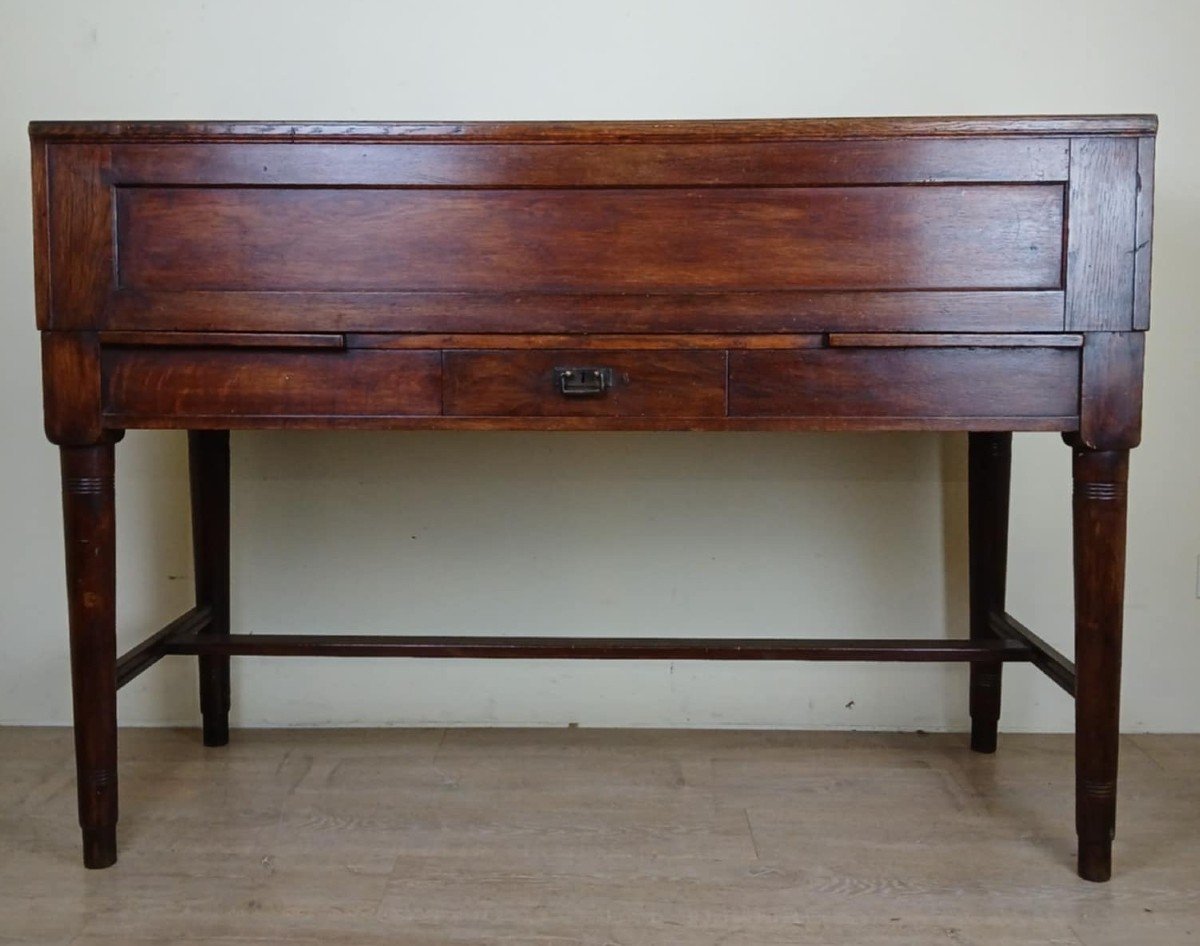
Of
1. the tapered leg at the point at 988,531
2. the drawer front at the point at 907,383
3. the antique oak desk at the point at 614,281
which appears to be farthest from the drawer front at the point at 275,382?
the tapered leg at the point at 988,531

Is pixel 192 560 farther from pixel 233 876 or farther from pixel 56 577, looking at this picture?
pixel 233 876

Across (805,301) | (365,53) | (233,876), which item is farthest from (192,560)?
(805,301)

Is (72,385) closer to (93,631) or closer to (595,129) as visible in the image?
(93,631)

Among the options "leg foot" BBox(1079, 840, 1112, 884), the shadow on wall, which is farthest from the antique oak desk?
the shadow on wall

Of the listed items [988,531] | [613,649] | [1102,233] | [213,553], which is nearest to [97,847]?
[213,553]

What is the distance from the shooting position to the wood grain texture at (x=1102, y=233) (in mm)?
1576

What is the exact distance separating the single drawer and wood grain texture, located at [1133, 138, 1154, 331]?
0.60 meters

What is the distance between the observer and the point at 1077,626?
168 cm

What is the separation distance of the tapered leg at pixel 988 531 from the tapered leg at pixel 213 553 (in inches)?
59.2

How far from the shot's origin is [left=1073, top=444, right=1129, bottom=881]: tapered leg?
1636 mm

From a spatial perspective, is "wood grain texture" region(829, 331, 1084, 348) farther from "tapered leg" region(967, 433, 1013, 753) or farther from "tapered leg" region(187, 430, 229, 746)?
A: "tapered leg" region(187, 430, 229, 746)

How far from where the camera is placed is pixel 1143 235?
5.16 feet

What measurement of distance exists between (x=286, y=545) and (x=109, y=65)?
3.51 feet

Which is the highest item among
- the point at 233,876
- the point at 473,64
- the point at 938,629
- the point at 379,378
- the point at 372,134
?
the point at 473,64
